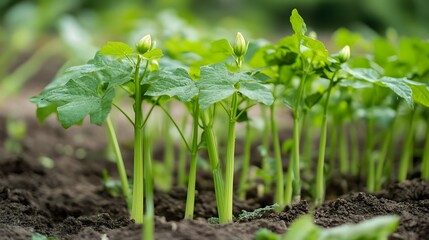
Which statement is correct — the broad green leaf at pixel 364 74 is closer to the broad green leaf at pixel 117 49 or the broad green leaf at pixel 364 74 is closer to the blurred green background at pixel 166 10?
the broad green leaf at pixel 117 49

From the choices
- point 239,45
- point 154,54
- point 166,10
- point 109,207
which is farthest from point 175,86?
point 166,10

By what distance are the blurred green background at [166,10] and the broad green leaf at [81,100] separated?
243 centimetres

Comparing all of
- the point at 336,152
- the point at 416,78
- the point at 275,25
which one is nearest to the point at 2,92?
the point at 336,152

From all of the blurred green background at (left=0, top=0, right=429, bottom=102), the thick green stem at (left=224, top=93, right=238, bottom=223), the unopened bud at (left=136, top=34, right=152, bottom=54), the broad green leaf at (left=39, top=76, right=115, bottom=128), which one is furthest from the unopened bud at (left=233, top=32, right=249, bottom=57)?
the blurred green background at (left=0, top=0, right=429, bottom=102)

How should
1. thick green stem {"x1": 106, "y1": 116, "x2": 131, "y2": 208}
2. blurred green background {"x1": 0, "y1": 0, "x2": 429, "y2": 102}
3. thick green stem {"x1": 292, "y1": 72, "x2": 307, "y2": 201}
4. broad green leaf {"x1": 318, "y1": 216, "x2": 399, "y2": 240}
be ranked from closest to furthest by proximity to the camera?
broad green leaf {"x1": 318, "y1": 216, "x2": 399, "y2": 240} → thick green stem {"x1": 292, "y1": 72, "x2": 307, "y2": 201} → thick green stem {"x1": 106, "y1": 116, "x2": 131, "y2": 208} → blurred green background {"x1": 0, "y1": 0, "x2": 429, "y2": 102}

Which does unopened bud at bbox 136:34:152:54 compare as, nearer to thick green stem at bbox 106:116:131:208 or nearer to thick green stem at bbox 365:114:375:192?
thick green stem at bbox 106:116:131:208

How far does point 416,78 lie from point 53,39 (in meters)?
4.74

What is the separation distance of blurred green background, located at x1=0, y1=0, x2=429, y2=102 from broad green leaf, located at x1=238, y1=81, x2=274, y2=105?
2.66m

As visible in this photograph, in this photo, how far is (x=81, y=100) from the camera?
1.47 m

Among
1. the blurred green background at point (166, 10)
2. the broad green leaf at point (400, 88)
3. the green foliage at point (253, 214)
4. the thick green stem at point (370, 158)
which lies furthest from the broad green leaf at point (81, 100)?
the blurred green background at point (166, 10)

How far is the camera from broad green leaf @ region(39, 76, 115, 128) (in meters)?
1.41

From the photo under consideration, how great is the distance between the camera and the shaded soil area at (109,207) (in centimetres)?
140

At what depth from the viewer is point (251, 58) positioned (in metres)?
1.90

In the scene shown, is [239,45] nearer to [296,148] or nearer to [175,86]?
[175,86]
